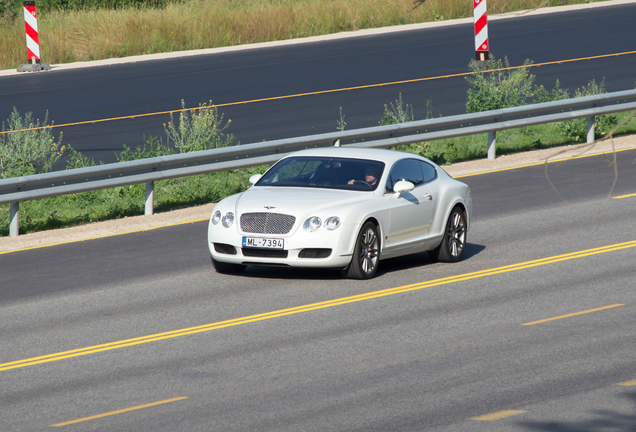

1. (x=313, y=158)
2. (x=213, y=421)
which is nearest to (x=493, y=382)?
(x=213, y=421)

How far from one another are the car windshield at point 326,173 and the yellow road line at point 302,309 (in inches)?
59.6

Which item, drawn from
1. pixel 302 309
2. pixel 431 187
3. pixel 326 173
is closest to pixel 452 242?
pixel 431 187

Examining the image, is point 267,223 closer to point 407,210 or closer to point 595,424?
point 407,210

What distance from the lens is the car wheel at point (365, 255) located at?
11375 millimetres

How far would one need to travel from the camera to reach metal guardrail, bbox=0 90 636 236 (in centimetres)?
1526

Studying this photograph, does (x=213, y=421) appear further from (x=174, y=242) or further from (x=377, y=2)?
(x=377, y=2)

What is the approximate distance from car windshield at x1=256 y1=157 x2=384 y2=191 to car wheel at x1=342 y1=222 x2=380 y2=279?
0.63 m

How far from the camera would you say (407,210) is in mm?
12172

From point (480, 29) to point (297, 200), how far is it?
16843mm

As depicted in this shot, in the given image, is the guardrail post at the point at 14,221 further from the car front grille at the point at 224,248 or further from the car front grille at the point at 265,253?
the car front grille at the point at 265,253

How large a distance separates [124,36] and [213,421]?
106ft

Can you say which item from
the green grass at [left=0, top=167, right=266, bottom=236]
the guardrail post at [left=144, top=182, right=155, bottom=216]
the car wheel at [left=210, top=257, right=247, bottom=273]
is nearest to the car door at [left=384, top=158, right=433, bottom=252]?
the car wheel at [left=210, top=257, right=247, bottom=273]

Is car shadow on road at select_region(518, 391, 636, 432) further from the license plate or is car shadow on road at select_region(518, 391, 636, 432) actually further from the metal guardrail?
the metal guardrail

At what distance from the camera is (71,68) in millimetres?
33594
